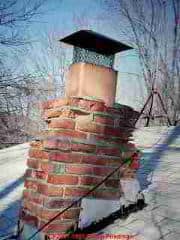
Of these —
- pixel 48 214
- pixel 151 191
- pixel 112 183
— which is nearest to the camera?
pixel 48 214

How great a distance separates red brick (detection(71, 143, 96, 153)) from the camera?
8.18 ft

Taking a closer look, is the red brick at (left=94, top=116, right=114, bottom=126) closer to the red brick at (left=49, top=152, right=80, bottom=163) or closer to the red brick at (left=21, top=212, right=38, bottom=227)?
the red brick at (left=49, top=152, right=80, bottom=163)

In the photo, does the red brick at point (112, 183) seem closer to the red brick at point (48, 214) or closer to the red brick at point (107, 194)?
the red brick at point (107, 194)

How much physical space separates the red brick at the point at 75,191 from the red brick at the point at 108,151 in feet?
1.05

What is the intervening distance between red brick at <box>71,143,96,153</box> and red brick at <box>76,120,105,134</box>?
0.41ft

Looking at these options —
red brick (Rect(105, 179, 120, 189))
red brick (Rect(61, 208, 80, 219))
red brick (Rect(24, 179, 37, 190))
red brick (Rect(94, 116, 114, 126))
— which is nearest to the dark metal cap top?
red brick (Rect(94, 116, 114, 126))

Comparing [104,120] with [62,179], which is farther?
[104,120]

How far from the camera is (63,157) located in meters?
2.45

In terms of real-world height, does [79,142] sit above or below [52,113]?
below

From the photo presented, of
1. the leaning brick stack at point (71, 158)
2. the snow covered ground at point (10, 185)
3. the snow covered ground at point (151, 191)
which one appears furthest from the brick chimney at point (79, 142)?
the snow covered ground at point (10, 185)

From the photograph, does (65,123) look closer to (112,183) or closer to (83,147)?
(83,147)

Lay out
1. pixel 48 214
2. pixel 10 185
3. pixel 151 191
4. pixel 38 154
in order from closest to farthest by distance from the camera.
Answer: pixel 48 214, pixel 38 154, pixel 151 191, pixel 10 185

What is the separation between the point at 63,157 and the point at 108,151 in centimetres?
43

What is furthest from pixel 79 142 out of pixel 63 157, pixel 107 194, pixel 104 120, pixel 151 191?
pixel 151 191
